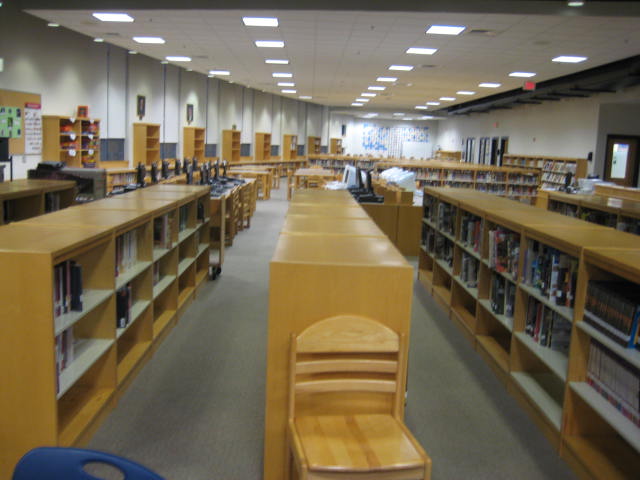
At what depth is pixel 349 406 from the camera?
99.3 inches

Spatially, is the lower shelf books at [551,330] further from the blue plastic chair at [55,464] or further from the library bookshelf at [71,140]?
the library bookshelf at [71,140]

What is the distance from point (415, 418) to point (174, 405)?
4.85 feet

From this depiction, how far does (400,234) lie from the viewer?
8.94 metres

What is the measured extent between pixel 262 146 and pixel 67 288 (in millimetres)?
19731

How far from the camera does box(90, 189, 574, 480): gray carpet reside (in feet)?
10.1

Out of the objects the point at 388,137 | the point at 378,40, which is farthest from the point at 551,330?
the point at 388,137

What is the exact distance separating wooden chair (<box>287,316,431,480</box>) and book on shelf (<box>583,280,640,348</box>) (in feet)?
3.60

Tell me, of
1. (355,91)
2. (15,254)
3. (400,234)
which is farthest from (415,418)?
(355,91)

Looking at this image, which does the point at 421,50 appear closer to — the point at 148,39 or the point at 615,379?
the point at 148,39

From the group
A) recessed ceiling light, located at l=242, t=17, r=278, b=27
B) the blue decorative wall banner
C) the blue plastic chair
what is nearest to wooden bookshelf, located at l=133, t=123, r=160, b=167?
recessed ceiling light, located at l=242, t=17, r=278, b=27

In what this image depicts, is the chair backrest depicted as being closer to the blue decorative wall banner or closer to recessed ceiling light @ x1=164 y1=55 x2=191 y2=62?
recessed ceiling light @ x1=164 y1=55 x2=191 y2=62

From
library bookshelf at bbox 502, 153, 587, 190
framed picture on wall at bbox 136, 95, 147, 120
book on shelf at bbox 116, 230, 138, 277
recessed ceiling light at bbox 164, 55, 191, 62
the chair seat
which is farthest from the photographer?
library bookshelf at bbox 502, 153, 587, 190

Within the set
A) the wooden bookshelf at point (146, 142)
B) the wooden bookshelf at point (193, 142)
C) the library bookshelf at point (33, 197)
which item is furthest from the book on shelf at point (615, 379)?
the wooden bookshelf at point (193, 142)

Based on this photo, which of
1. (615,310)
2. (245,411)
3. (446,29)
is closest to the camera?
(615,310)
